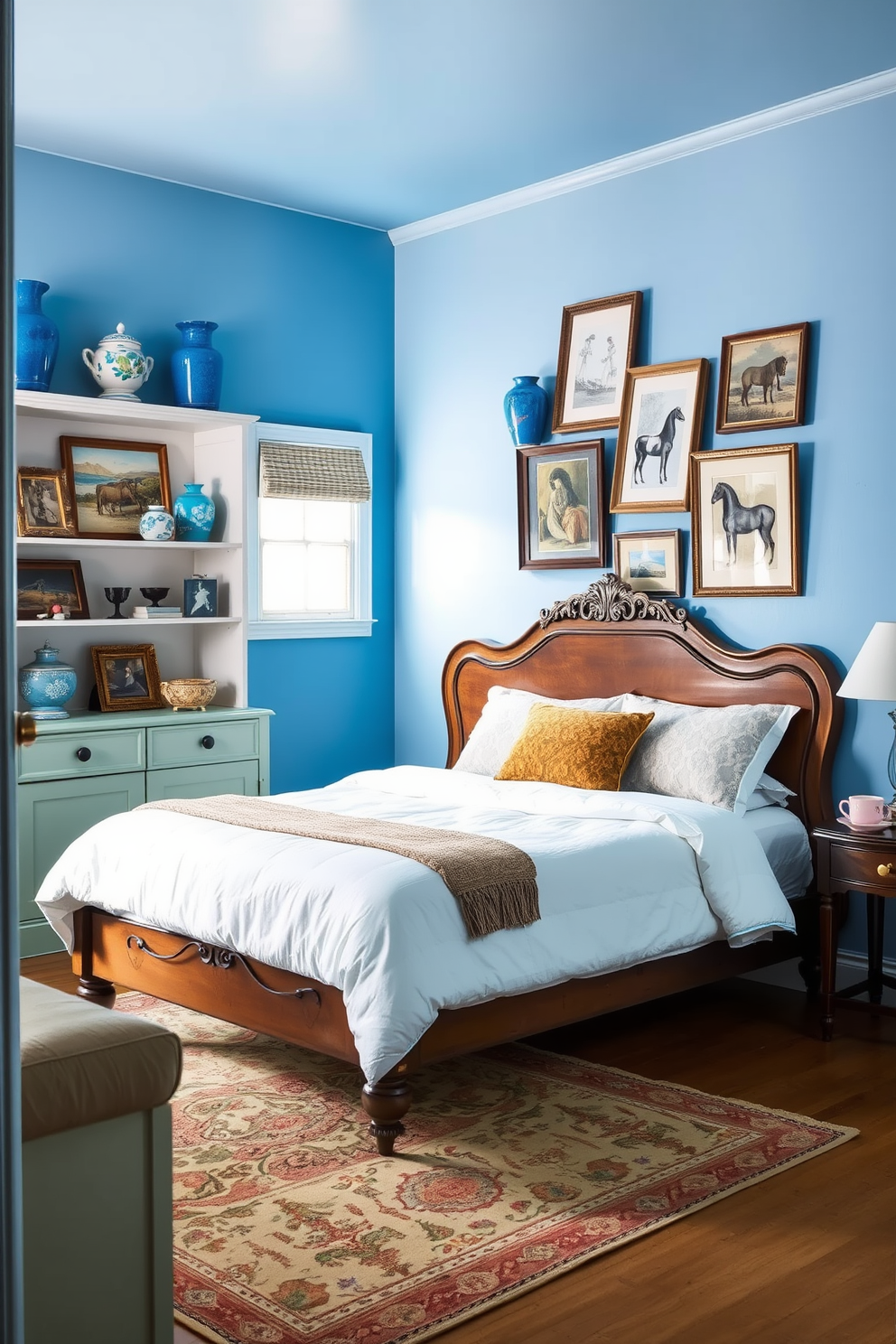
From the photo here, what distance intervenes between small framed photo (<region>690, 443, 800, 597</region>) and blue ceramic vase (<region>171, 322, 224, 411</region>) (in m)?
1.96

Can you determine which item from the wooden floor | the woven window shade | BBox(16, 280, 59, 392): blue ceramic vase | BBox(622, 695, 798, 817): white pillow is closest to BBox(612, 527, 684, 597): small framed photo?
BBox(622, 695, 798, 817): white pillow

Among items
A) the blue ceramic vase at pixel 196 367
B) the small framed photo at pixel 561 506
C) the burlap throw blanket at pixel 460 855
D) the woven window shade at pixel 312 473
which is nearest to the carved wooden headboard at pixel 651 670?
the small framed photo at pixel 561 506

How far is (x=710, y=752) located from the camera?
173 inches

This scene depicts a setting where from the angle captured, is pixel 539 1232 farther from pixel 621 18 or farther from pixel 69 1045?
pixel 621 18

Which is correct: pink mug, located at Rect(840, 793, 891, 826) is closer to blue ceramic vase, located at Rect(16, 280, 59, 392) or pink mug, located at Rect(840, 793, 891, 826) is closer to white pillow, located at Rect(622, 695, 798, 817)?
white pillow, located at Rect(622, 695, 798, 817)

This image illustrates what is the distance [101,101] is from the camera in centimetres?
456

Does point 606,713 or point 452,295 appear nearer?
point 606,713

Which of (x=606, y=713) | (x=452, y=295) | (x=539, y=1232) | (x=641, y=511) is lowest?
(x=539, y=1232)

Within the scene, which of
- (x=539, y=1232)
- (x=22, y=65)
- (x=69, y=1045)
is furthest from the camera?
(x=22, y=65)

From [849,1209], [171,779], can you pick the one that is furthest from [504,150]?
[849,1209]

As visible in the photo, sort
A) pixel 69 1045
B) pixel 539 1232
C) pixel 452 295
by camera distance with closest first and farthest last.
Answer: pixel 69 1045 → pixel 539 1232 → pixel 452 295

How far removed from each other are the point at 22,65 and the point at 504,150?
5.90ft

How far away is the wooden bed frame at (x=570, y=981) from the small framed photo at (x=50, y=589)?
1469mm

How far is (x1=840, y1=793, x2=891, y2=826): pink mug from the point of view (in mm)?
4004
